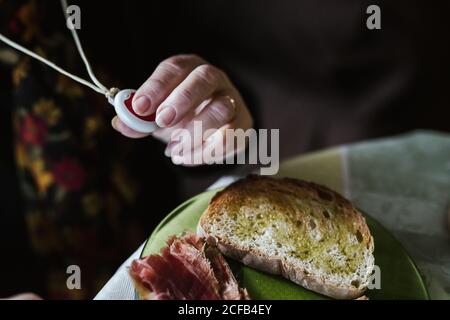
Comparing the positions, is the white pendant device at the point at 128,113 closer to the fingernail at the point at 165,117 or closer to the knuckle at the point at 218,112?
the fingernail at the point at 165,117

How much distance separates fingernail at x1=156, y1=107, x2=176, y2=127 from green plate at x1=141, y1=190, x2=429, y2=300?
10 centimetres

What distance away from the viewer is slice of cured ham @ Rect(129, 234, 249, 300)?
41 cm

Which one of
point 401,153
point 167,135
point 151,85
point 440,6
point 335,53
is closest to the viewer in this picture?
point 151,85

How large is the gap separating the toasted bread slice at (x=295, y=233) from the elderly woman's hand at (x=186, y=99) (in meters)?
0.08

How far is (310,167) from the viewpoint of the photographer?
29.1 inches

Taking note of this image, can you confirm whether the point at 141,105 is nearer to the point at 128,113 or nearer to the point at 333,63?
the point at 128,113

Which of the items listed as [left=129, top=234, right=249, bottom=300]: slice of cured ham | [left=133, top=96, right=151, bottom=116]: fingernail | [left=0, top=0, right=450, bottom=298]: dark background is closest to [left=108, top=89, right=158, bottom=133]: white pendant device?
[left=133, top=96, right=151, bottom=116]: fingernail

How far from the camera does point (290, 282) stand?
46 centimetres

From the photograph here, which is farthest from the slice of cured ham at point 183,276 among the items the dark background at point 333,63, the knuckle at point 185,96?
the dark background at point 333,63

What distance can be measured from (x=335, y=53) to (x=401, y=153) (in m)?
0.57

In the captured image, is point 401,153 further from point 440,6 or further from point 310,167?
point 440,6

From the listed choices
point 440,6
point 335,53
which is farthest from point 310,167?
point 440,6

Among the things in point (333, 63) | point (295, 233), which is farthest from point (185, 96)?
point (333, 63)

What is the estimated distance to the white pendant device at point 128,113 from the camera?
441 mm
